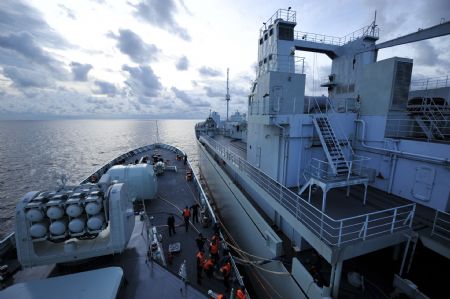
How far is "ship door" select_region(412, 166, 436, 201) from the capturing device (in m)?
9.28

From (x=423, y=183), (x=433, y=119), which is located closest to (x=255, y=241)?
(x=423, y=183)

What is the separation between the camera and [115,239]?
685 centimetres

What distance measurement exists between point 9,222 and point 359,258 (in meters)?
26.9

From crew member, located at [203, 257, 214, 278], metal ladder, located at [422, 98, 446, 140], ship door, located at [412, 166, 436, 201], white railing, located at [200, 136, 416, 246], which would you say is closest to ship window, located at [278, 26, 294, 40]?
metal ladder, located at [422, 98, 446, 140]

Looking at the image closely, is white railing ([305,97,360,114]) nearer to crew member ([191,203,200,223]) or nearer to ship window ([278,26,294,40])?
ship window ([278,26,294,40])

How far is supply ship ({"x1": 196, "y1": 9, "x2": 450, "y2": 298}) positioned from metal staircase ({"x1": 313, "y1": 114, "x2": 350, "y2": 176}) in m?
0.06

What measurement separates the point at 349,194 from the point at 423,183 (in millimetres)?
3066

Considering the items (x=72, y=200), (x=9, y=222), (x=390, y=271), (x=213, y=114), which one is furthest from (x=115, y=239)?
(x=213, y=114)

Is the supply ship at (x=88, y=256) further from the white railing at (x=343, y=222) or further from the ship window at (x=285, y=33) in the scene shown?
the ship window at (x=285, y=33)

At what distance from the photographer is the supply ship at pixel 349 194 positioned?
273 inches

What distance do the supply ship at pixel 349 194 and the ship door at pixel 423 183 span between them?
0.04m

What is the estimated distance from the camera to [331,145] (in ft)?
36.0

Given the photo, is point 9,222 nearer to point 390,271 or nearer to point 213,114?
point 390,271

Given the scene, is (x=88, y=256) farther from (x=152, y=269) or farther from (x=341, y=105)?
(x=341, y=105)
